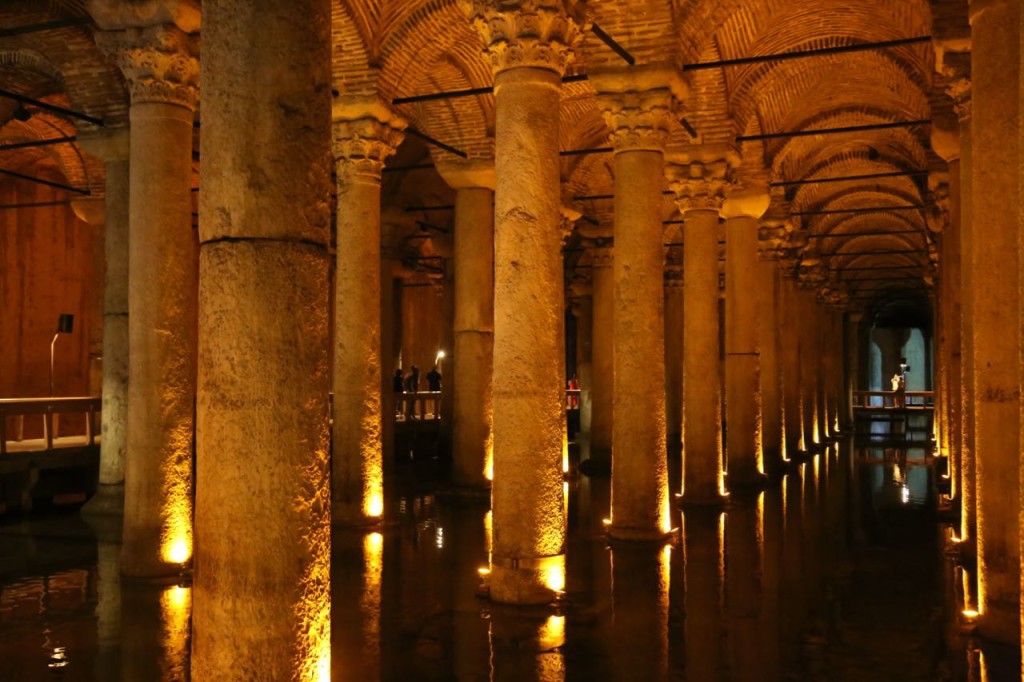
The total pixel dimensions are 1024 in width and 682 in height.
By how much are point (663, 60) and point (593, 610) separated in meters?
5.59

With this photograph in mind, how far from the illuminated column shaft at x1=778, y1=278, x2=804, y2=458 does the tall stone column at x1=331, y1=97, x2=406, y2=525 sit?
11325 millimetres

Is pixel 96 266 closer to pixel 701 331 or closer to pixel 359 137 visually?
pixel 359 137

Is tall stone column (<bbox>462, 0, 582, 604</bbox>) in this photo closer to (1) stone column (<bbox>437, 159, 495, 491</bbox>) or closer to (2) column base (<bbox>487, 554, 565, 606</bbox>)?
(2) column base (<bbox>487, 554, 565, 606</bbox>)

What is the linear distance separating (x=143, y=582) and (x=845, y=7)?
10.3 m

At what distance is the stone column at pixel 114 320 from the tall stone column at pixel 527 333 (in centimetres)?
495

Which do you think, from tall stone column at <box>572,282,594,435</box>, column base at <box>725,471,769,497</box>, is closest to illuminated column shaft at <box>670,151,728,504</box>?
column base at <box>725,471,769,497</box>

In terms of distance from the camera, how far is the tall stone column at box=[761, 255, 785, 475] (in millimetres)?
17500

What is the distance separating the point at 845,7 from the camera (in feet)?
39.6

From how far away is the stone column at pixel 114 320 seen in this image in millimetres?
10219

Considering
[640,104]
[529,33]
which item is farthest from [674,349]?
[529,33]

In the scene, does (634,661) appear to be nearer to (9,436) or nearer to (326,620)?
(326,620)

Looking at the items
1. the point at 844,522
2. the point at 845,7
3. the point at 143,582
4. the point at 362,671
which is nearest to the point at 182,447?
the point at 143,582

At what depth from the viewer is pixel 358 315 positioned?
1046cm

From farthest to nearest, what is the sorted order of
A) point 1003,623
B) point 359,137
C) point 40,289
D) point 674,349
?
1. point 674,349
2. point 40,289
3. point 359,137
4. point 1003,623
